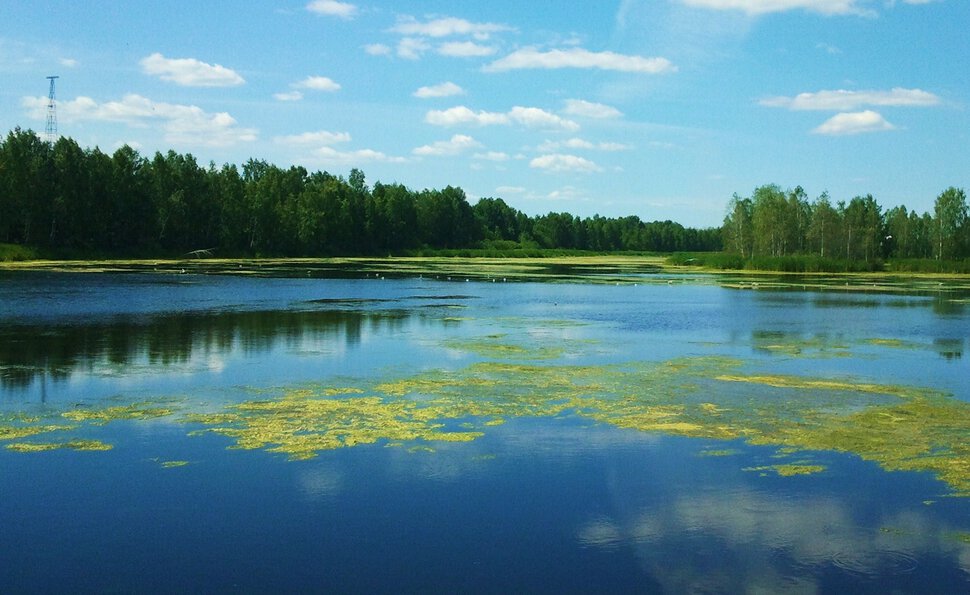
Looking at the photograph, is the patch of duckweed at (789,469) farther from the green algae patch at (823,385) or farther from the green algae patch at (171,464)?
the green algae patch at (171,464)

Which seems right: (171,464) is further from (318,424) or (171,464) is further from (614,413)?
(614,413)

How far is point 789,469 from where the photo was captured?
444 inches

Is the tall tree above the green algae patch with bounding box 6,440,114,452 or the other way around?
above

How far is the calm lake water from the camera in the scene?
8008mm

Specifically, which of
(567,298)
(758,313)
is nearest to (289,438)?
(758,313)

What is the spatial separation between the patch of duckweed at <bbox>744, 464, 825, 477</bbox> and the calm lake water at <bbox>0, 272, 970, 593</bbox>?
0.08 m

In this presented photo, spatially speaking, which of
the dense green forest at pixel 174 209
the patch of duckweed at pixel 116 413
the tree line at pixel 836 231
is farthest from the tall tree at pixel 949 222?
the patch of duckweed at pixel 116 413

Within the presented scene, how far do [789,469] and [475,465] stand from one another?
13.4ft

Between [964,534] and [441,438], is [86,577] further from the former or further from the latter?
[964,534]

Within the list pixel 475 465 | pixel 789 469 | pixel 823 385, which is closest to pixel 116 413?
pixel 475 465

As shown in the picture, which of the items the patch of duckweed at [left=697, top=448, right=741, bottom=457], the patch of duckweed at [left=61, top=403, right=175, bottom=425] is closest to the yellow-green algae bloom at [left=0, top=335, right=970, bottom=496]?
the patch of duckweed at [left=61, top=403, right=175, bottom=425]

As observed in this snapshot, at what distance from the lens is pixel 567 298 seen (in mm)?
45938

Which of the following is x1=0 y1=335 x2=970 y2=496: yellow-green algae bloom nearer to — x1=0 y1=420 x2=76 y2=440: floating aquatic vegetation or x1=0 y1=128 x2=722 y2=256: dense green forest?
x1=0 y1=420 x2=76 y2=440: floating aquatic vegetation

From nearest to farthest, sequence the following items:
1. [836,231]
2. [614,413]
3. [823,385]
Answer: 1. [614,413]
2. [823,385]
3. [836,231]
